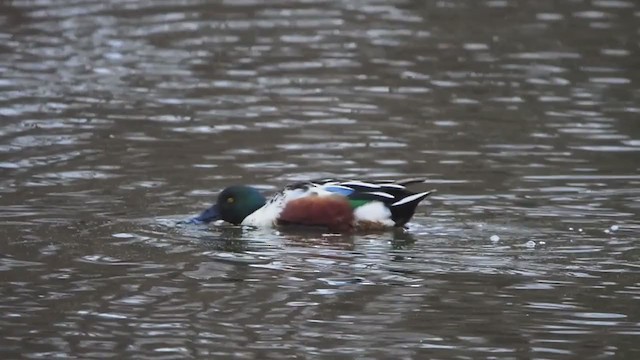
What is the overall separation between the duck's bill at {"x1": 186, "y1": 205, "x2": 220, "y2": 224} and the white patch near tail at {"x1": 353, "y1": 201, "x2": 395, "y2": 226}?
95 cm

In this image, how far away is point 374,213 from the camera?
10.8 meters

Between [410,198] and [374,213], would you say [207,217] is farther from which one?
A: [410,198]

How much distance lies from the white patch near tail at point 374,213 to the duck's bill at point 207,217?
0.95 meters

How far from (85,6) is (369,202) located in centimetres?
952

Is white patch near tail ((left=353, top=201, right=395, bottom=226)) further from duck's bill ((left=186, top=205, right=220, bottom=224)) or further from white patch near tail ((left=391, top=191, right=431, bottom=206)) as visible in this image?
duck's bill ((left=186, top=205, right=220, bottom=224))

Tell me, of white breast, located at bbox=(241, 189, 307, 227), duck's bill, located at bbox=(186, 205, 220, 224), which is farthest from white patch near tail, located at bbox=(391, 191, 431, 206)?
duck's bill, located at bbox=(186, 205, 220, 224)

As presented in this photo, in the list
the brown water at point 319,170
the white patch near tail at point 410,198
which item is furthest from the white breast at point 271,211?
the white patch near tail at point 410,198

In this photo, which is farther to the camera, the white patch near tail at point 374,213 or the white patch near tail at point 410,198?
the white patch near tail at point 374,213

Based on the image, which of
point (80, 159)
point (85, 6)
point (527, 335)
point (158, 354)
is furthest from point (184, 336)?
point (85, 6)

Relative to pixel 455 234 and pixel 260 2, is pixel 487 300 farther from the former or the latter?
pixel 260 2

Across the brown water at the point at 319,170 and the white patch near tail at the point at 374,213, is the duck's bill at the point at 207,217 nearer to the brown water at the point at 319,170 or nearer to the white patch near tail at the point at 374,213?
the brown water at the point at 319,170

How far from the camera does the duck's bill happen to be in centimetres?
1077

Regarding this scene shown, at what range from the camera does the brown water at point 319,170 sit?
324 inches

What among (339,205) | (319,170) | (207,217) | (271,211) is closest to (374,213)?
(339,205)
